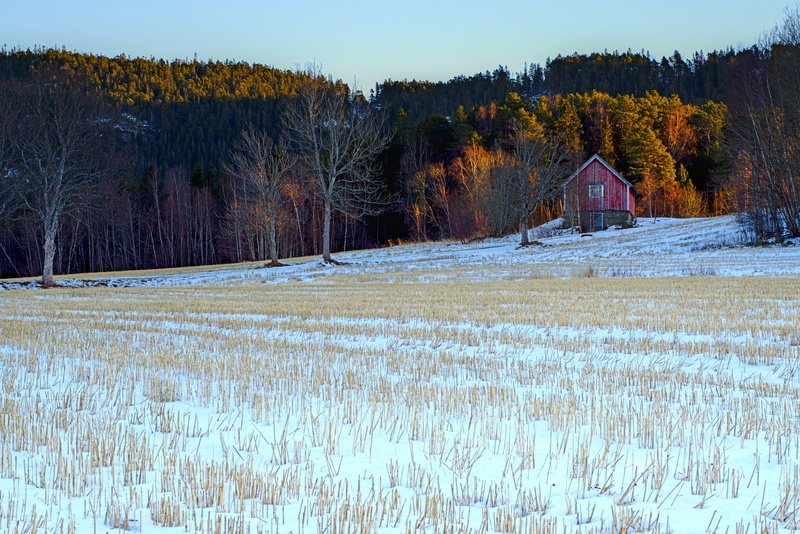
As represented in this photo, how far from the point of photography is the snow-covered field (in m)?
3.46

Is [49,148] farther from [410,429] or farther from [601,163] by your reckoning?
[601,163]

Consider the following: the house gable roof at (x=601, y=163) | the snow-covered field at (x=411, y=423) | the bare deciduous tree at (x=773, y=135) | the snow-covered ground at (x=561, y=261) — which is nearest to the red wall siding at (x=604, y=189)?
the house gable roof at (x=601, y=163)

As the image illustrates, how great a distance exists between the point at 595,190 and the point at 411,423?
2374 inches

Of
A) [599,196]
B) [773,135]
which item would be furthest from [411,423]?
[599,196]

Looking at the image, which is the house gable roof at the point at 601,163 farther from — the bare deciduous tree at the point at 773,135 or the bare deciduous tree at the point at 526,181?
the bare deciduous tree at the point at 773,135

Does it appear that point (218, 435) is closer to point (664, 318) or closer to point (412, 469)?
point (412, 469)

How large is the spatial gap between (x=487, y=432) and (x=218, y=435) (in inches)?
81.1

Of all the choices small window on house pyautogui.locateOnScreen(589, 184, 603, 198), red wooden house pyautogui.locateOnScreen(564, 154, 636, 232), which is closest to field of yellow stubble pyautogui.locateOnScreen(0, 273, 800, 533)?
red wooden house pyautogui.locateOnScreen(564, 154, 636, 232)

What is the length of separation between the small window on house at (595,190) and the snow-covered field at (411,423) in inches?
1994

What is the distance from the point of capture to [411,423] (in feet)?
16.9

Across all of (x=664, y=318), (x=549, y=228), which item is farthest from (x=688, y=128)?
(x=664, y=318)

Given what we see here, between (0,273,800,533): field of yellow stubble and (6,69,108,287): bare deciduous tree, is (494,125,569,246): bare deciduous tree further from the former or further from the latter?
(0,273,800,533): field of yellow stubble

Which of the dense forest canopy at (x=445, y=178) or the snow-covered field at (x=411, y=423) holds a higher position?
the dense forest canopy at (x=445, y=178)

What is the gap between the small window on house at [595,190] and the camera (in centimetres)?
6181
